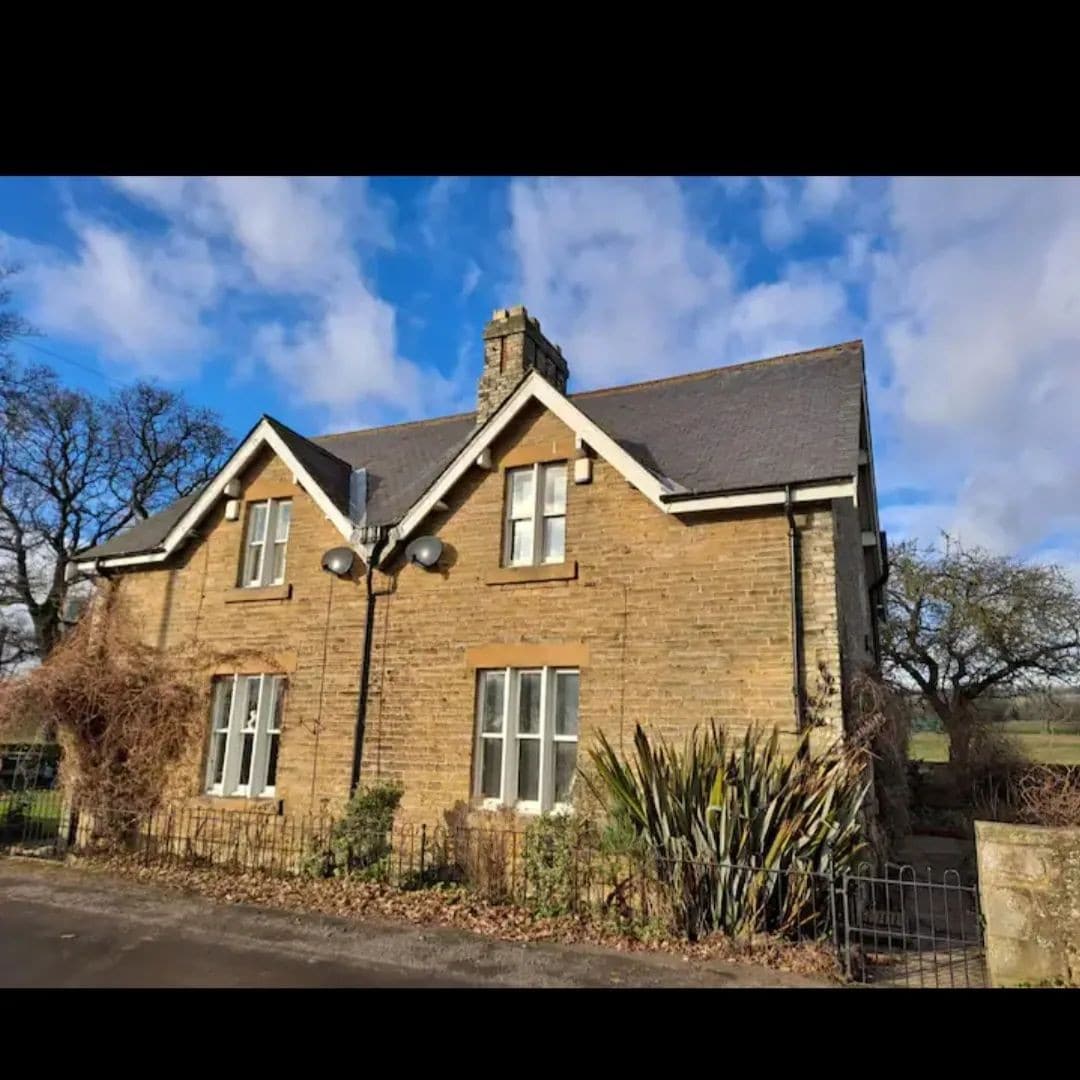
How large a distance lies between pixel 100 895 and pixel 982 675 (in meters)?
26.6

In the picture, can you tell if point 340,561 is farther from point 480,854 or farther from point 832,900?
point 832,900

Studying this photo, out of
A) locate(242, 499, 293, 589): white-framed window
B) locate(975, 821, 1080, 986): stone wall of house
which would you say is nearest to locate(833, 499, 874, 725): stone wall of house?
locate(975, 821, 1080, 986): stone wall of house

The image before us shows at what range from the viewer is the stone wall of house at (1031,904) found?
6.47 meters

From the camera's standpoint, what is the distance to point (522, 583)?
11.6m

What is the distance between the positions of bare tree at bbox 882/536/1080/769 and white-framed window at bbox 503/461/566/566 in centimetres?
1814

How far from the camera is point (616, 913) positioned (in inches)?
345

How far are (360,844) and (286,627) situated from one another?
428 centimetres

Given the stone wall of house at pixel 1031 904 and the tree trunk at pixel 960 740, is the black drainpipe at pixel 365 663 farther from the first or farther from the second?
the tree trunk at pixel 960 740

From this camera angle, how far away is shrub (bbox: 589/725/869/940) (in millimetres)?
8102

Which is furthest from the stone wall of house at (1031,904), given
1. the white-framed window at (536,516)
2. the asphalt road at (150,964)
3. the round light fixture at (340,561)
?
the round light fixture at (340,561)

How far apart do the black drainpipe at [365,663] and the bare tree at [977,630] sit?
64.1 feet
